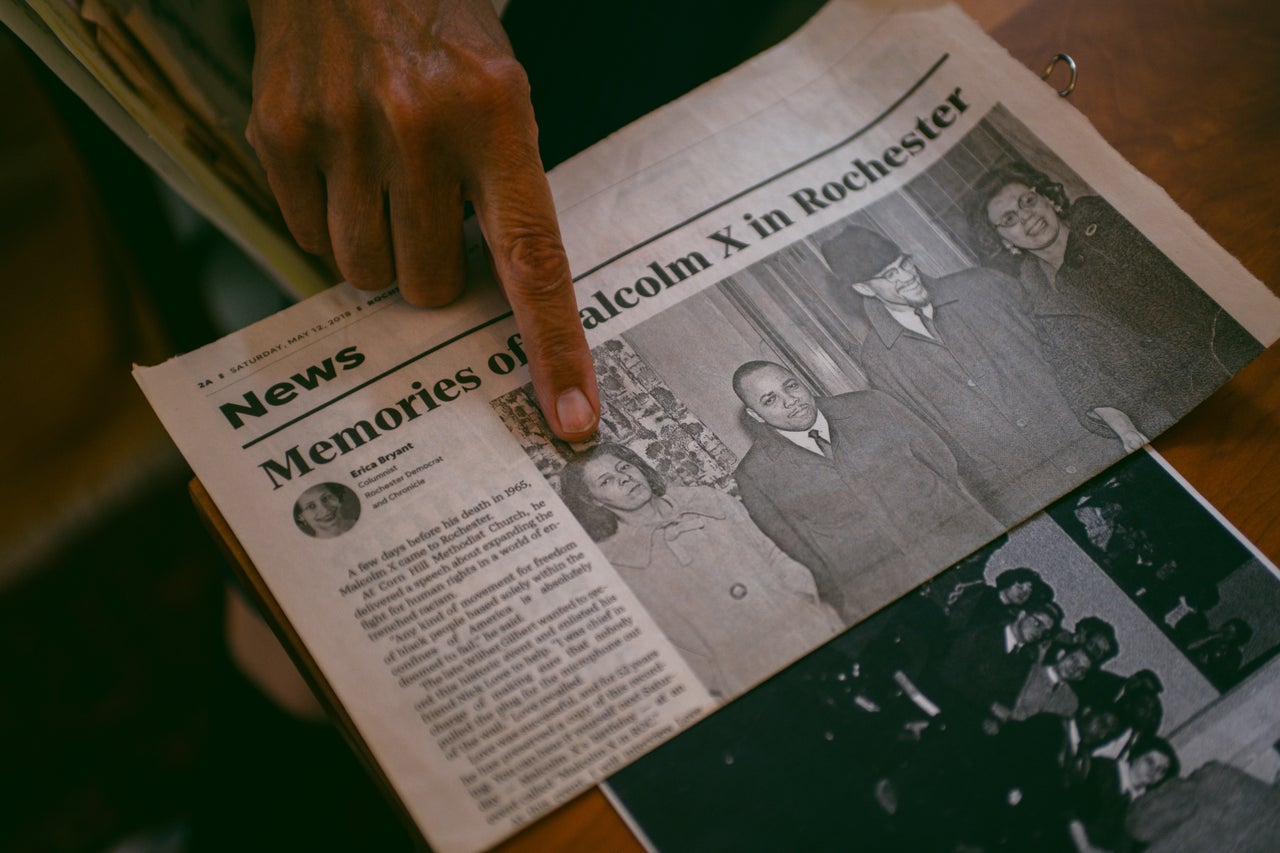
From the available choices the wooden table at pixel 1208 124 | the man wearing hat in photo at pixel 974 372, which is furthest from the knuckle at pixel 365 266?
the wooden table at pixel 1208 124

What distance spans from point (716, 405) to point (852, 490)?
0.08 metres

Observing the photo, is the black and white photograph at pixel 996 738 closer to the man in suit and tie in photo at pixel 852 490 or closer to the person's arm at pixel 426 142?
the man in suit and tie in photo at pixel 852 490

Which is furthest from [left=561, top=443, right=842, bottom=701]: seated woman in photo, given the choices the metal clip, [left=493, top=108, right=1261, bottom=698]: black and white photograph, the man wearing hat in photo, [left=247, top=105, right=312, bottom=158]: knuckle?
the metal clip

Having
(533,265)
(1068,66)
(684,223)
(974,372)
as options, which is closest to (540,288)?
(533,265)

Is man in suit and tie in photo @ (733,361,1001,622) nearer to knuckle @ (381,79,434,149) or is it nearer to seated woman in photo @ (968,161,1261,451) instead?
seated woman in photo @ (968,161,1261,451)

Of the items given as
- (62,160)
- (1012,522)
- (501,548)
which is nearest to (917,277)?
(1012,522)

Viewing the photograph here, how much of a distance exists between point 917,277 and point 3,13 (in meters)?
0.51

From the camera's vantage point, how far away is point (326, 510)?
0.39 meters

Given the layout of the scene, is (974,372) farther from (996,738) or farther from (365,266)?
(365,266)

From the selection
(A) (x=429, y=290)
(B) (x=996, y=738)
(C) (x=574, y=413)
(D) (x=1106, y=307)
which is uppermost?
(A) (x=429, y=290)

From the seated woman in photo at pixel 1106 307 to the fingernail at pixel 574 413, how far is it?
0.25 m

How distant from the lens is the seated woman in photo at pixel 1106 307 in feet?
1.42

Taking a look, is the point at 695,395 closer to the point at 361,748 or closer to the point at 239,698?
the point at 361,748

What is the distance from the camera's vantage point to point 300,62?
416 mm
